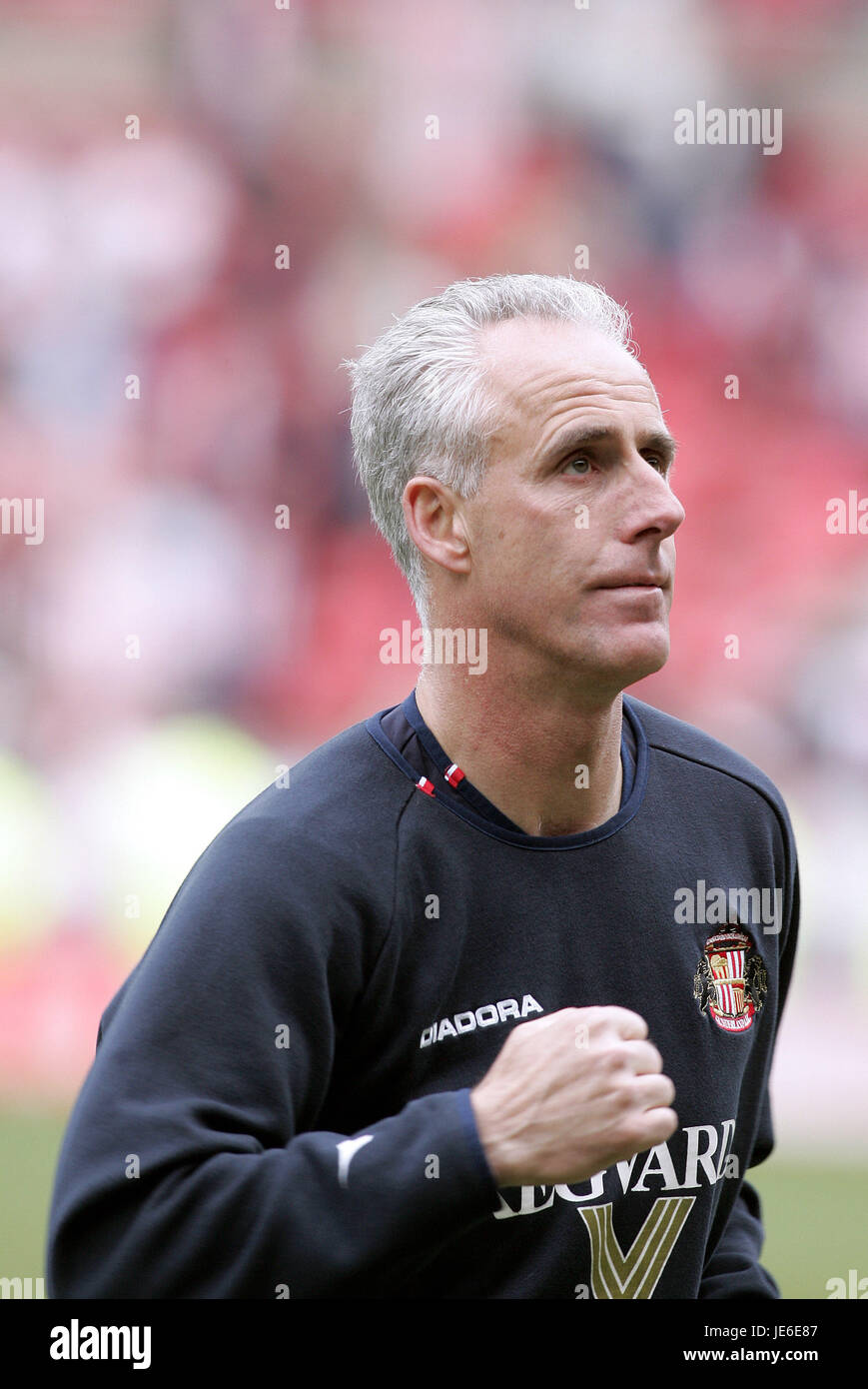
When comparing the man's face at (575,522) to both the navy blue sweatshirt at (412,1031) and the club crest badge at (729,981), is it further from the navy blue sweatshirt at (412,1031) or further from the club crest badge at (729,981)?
the club crest badge at (729,981)

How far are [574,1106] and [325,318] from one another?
583 centimetres

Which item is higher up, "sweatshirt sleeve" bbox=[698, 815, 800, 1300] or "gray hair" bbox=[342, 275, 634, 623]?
"gray hair" bbox=[342, 275, 634, 623]

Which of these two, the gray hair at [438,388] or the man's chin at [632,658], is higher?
the gray hair at [438,388]

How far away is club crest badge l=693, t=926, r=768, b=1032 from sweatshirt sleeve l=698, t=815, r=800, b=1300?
136 millimetres

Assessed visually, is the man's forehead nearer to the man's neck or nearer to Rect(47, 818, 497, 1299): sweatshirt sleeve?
the man's neck

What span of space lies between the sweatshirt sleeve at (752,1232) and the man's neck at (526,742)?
14.2 inches

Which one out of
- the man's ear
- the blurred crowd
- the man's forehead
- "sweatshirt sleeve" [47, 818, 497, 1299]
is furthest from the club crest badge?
the blurred crowd

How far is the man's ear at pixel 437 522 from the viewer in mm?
1962

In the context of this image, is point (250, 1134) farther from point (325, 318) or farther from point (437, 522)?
point (325, 318)

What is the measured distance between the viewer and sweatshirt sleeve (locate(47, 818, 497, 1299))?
1.52 meters

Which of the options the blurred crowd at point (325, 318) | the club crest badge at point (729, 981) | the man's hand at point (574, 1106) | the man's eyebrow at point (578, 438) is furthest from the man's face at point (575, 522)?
the blurred crowd at point (325, 318)

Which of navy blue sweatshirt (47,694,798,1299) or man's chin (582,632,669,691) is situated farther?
man's chin (582,632,669,691)

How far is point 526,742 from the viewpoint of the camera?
1.90 metres

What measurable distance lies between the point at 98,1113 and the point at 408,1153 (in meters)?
0.34
